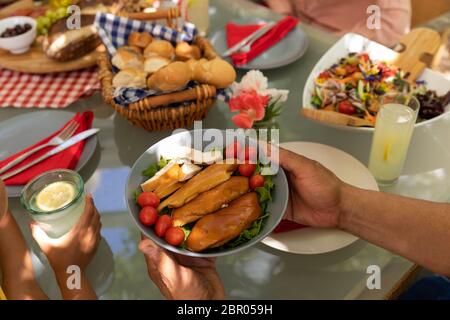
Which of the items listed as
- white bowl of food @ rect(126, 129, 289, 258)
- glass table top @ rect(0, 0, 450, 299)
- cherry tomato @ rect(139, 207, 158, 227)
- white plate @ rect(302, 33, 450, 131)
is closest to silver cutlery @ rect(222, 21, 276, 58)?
glass table top @ rect(0, 0, 450, 299)

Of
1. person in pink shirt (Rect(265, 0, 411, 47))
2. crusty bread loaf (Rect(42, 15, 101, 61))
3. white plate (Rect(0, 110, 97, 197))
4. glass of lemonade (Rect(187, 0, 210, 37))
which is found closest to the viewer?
white plate (Rect(0, 110, 97, 197))

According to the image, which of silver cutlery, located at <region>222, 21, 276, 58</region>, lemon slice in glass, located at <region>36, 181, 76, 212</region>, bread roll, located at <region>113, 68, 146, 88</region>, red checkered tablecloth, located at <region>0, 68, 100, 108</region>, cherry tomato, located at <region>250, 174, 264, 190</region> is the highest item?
bread roll, located at <region>113, 68, 146, 88</region>

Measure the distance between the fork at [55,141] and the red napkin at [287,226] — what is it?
0.56m

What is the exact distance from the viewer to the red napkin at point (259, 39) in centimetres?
135

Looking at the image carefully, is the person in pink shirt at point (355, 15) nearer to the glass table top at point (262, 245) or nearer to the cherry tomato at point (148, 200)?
the glass table top at point (262, 245)

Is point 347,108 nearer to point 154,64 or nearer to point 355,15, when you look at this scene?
point 154,64

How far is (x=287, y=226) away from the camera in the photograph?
0.89 m

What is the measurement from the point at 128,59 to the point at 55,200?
450 millimetres

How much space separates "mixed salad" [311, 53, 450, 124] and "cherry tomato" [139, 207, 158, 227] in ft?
1.88

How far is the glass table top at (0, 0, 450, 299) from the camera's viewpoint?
0.83m

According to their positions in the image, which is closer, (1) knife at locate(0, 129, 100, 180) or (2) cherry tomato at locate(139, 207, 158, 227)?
(2) cherry tomato at locate(139, 207, 158, 227)

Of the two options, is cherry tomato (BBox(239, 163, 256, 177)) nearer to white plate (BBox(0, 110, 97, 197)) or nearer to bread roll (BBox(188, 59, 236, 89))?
bread roll (BBox(188, 59, 236, 89))

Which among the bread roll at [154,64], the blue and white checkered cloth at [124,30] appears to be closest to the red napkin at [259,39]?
the blue and white checkered cloth at [124,30]
